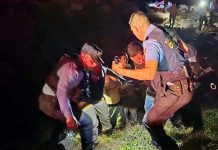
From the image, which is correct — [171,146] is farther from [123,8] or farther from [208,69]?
[123,8]

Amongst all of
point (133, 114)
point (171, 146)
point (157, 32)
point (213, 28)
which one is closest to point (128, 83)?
point (133, 114)

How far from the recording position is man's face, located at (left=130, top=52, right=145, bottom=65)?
323cm

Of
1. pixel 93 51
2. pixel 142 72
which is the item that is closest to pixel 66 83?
pixel 93 51

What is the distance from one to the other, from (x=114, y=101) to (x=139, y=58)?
0.49 m

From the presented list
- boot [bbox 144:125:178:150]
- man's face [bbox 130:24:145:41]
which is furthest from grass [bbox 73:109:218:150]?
man's face [bbox 130:24:145:41]

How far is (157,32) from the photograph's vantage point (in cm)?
319

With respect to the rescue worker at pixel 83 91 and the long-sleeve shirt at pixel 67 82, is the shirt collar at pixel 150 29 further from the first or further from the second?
the long-sleeve shirt at pixel 67 82

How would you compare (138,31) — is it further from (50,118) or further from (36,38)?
(50,118)

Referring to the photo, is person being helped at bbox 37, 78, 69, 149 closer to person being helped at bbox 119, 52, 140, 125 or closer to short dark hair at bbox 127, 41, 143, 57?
person being helped at bbox 119, 52, 140, 125

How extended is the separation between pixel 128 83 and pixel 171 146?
2.47 feet

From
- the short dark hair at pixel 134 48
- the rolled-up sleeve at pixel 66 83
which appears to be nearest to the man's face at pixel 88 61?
the rolled-up sleeve at pixel 66 83

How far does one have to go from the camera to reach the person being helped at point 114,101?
A: 332 centimetres

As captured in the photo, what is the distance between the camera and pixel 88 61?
10.5ft

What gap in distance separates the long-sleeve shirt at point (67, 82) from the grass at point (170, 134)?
1.32ft
